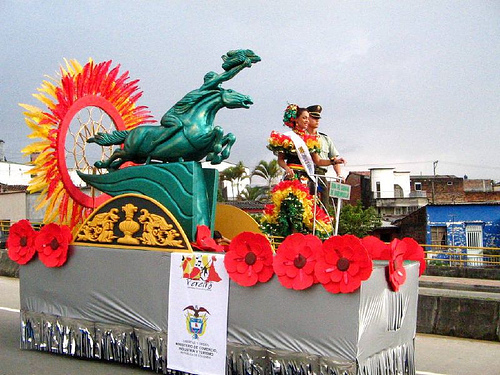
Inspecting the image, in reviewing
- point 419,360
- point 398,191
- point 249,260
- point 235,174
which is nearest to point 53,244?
point 249,260

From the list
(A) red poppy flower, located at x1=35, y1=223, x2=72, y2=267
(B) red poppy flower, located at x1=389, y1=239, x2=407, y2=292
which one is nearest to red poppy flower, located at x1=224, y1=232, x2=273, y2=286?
(B) red poppy flower, located at x1=389, y1=239, x2=407, y2=292

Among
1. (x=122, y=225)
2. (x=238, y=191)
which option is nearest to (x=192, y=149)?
(x=122, y=225)

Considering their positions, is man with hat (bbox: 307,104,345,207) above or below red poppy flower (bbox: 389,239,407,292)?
above

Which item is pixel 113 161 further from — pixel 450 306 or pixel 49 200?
pixel 450 306

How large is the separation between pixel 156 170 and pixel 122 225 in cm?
72

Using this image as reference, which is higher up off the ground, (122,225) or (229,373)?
(122,225)

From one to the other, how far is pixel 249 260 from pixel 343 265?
37.4 inches

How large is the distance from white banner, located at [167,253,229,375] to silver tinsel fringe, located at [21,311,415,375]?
0.48 feet

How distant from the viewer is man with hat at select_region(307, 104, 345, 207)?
28.6 ft

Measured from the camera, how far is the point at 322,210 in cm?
844

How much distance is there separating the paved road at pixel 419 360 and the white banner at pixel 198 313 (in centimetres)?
62

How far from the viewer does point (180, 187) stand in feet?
20.8

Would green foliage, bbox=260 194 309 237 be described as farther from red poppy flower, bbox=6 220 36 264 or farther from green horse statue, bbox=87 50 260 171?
red poppy flower, bbox=6 220 36 264

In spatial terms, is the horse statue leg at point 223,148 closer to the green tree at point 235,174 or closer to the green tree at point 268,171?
the green tree at point 268,171
